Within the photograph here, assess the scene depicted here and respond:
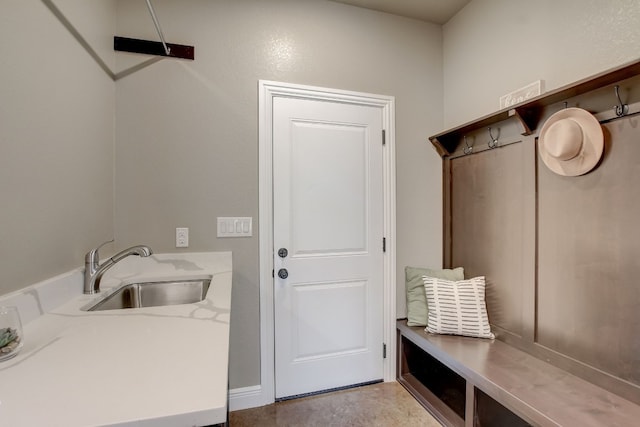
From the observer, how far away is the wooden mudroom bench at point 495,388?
1.17 m

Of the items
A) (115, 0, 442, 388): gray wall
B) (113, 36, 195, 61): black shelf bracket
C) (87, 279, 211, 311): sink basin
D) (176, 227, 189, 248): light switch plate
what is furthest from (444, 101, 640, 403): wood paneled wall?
(113, 36, 195, 61): black shelf bracket

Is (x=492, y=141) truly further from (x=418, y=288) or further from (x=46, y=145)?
(x=46, y=145)

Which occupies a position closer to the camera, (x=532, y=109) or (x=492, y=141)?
(x=532, y=109)

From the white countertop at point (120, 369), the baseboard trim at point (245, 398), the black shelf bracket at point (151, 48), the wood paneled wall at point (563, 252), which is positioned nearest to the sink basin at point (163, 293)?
the white countertop at point (120, 369)

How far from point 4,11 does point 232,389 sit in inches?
79.4

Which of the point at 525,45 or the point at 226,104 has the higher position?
the point at 525,45

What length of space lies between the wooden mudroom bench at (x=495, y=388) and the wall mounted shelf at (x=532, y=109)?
1244 millimetres

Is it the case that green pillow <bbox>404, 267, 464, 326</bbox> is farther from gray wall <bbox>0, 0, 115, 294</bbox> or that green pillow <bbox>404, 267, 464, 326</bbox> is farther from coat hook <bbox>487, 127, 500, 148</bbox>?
gray wall <bbox>0, 0, 115, 294</bbox>

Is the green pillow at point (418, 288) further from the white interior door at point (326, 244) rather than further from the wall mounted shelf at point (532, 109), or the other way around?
the wall mounted shelf at point (532, 109)

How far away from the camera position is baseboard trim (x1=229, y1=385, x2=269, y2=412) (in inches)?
72.7

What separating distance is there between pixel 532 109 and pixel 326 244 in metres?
1.41

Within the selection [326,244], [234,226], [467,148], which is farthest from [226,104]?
[467,148]

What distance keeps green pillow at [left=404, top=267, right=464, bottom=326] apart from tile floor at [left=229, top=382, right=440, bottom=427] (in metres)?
0.50

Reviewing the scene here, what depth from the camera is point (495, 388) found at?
137 centimetres
